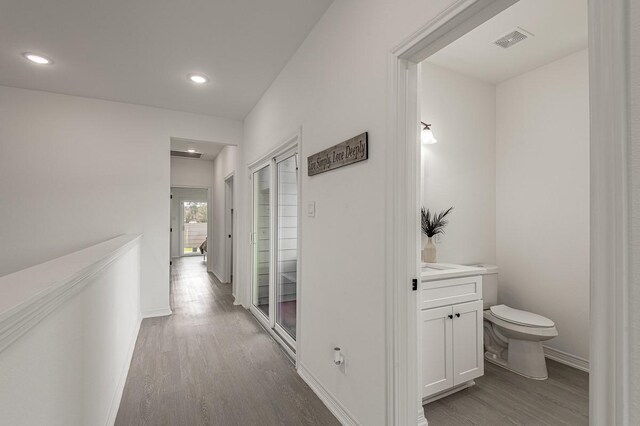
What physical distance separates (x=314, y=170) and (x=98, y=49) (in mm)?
2288

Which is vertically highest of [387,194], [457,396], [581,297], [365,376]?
[387,194]

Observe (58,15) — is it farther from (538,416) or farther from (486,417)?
(538,416)

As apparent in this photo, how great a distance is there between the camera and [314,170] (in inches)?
87.7

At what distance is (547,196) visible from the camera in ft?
9.38

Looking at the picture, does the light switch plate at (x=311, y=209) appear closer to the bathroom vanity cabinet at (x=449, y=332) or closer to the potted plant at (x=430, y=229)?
the bathroom vanity cabinet at (x=449, y=332)

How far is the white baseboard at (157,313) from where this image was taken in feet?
12.8

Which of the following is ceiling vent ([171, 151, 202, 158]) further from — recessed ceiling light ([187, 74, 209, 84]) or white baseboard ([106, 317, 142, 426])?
white baseboard ([106, 317, 142, 426])

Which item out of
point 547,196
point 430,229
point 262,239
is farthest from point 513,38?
point 262,239

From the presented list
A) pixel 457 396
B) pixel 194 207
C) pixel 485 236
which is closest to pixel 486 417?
pixel 457 396

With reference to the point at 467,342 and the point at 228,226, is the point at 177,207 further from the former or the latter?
the point at 467,342

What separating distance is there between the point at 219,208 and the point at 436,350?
559 cm

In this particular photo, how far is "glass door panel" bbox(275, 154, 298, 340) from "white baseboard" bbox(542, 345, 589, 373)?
2437 mm

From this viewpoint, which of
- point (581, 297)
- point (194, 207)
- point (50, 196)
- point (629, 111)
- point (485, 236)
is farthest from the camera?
point (194, 207)

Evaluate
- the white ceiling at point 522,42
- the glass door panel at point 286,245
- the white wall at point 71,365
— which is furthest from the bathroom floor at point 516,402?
the white ceiling at point 522,42
